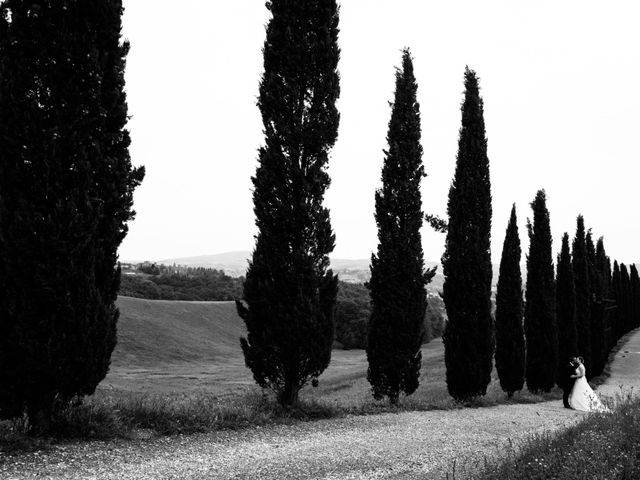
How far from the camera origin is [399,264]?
16.0 meters

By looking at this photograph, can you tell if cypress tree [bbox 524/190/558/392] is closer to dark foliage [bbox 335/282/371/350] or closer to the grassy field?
the grassy field

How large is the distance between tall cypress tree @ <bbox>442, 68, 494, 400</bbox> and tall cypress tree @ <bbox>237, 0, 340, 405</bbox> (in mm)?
8050

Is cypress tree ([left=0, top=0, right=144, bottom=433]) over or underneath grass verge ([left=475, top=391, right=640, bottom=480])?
over

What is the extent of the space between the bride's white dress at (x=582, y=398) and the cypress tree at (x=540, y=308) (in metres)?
6.40

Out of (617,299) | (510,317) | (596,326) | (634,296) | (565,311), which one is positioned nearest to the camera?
(510,317)

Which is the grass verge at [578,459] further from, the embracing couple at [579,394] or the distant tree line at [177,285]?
the distant tree line at [177,285]

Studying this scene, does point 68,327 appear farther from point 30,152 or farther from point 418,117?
point 418,117

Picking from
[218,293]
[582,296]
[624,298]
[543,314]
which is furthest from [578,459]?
[218,293]

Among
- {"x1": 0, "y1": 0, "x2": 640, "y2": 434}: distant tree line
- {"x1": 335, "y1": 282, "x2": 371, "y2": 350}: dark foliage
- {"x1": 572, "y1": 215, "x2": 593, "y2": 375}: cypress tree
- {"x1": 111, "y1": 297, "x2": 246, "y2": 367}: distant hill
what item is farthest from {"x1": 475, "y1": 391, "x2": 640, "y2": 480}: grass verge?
{"x1": 335, "y1": 282, "x2": 371, "y2": 350}: dark foliage

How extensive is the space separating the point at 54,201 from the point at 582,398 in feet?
56.5

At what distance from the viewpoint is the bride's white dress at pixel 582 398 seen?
57.4ft

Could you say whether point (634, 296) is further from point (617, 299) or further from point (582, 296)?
point (582, 296)

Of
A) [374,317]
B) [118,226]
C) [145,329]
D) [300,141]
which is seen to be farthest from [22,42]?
[145,329]

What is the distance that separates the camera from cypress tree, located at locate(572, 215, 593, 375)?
29797 mm
